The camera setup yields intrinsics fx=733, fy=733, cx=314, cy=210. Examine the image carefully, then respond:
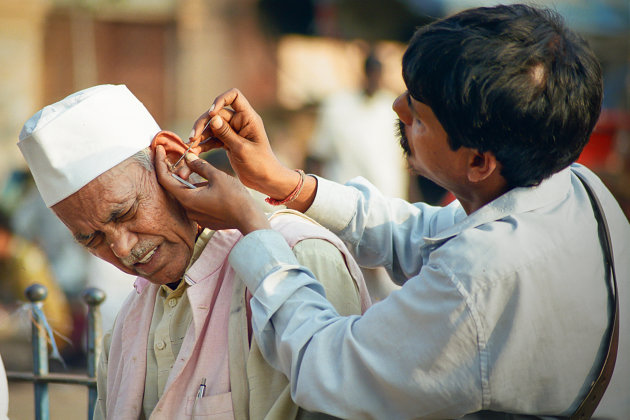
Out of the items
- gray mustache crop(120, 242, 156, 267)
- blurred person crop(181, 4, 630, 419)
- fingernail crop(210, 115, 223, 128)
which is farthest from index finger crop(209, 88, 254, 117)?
blurred person crop(181, 4, 630, 419)

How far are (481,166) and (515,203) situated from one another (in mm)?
141

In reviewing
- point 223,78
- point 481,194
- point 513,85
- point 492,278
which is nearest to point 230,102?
point 481,194

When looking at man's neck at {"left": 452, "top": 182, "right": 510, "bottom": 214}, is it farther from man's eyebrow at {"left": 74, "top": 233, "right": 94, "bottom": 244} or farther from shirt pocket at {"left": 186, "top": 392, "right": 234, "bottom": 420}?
man's eyebrow at {"left": 74, "top": 233, "right": 94, "bottom": 244}

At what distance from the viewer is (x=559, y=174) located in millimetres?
2131

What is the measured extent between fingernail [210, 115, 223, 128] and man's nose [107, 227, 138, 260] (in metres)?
0.47

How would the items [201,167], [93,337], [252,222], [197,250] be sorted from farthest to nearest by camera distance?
[93,337] → [197,250] → [201,167] → [252,222]

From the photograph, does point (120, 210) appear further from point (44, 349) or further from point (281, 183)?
point (44, 349)

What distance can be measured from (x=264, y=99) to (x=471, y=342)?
724 centimetres

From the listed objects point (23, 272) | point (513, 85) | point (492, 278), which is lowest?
point (23, 272)

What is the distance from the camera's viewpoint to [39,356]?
3191mm

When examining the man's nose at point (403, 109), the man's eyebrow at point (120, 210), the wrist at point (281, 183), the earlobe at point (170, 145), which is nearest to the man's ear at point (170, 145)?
the earlobe at point (170, 145)

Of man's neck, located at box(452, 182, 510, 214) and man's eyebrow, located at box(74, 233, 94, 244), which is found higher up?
man's neck, located at box(452, 182, 510, 214)

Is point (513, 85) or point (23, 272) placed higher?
point (513, 85)

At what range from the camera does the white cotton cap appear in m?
2.43
